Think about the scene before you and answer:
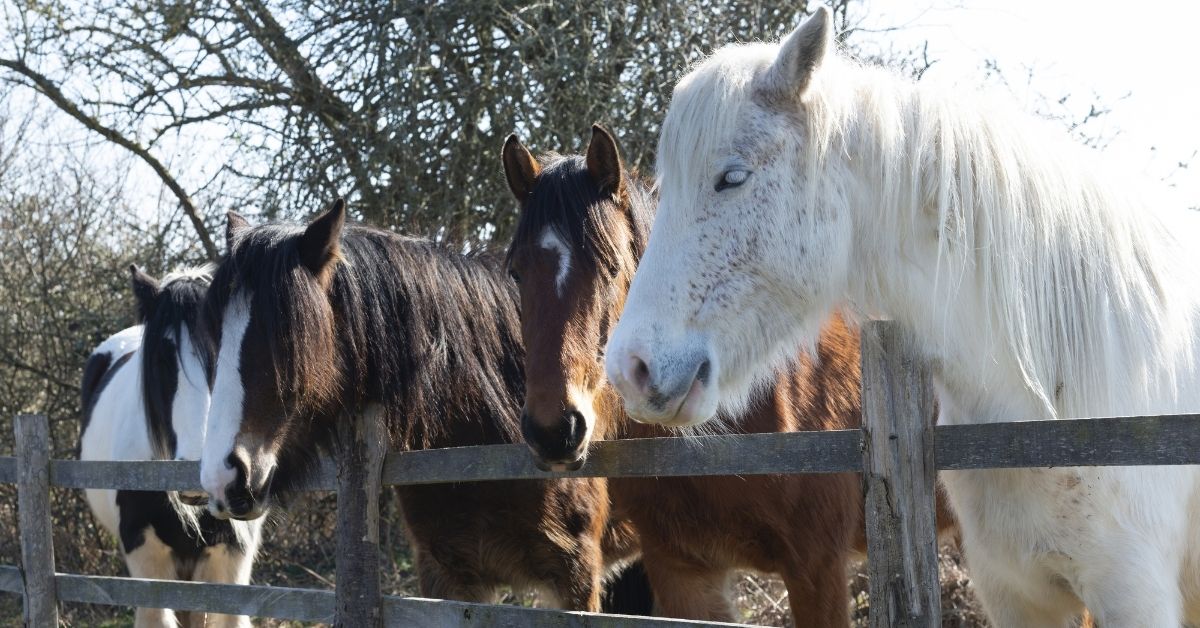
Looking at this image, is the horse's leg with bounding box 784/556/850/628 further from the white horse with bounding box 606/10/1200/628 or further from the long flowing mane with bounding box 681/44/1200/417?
the long flowing mane with bounding box 681/44/1200/417

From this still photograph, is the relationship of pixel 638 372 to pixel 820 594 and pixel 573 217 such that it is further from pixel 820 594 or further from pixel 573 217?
pixel 820 594

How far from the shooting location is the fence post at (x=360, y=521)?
3.49 metres

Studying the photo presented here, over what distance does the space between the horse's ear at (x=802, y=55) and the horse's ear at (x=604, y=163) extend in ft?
3.24

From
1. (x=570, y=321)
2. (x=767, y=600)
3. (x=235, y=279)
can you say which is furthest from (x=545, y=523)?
(x=767, y=600)

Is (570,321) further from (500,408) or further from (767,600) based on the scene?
(767,600)

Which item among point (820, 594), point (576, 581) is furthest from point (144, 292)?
point (820, 594)

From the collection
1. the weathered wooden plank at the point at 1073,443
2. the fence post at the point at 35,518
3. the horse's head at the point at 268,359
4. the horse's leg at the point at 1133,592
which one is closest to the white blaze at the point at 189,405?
the fence post at the point at 35,518

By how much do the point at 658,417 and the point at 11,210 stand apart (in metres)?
9.09

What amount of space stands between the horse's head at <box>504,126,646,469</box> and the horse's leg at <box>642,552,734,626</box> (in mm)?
568

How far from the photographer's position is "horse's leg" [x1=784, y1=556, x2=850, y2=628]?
3201 millimetres

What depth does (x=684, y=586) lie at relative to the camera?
354 centimetres

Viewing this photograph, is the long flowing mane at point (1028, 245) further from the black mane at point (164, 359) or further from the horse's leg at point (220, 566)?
the horse's leg at point (220, 566)

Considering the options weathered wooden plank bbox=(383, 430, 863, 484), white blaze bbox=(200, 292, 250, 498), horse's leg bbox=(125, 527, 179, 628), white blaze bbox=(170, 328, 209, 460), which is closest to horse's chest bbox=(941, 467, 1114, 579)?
weathered wooden plank bbox=(383, 430, 863, 484)

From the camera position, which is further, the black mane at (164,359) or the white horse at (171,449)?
the black mane at (164,359)
